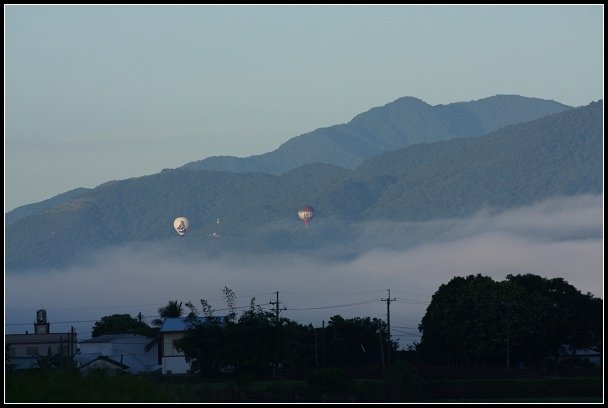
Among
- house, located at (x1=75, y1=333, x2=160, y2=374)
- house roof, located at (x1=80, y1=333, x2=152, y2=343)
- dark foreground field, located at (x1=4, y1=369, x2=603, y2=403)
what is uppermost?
house roof, located at (x1=80, y1=333, x2=152, y2=343)

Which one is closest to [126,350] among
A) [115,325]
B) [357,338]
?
[357,338]

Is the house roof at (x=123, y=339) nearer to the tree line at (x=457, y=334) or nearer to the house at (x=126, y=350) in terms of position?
the house at (x=126, y=350)

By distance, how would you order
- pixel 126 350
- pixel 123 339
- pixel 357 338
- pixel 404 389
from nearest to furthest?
pixel 404 389 < pixel 357 338 < pixel 126 350 < pixel 123 339

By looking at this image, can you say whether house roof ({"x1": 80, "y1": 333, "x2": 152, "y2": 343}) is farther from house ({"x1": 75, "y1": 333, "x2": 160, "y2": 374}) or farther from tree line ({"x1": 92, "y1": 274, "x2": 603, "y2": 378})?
tree line ({"x1": 92, "y1": 274, "x2": 603, "y2": 378})

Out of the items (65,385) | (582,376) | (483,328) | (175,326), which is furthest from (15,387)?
(175,326)

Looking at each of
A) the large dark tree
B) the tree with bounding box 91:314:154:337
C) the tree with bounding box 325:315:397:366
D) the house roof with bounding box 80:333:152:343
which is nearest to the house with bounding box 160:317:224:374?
the house roof with bounding box 80:333:152:343

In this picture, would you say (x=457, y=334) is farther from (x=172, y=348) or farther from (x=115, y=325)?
(x=115, y=325)

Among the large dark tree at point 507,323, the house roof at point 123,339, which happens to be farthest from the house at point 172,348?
the large dark tree at point 507,323
